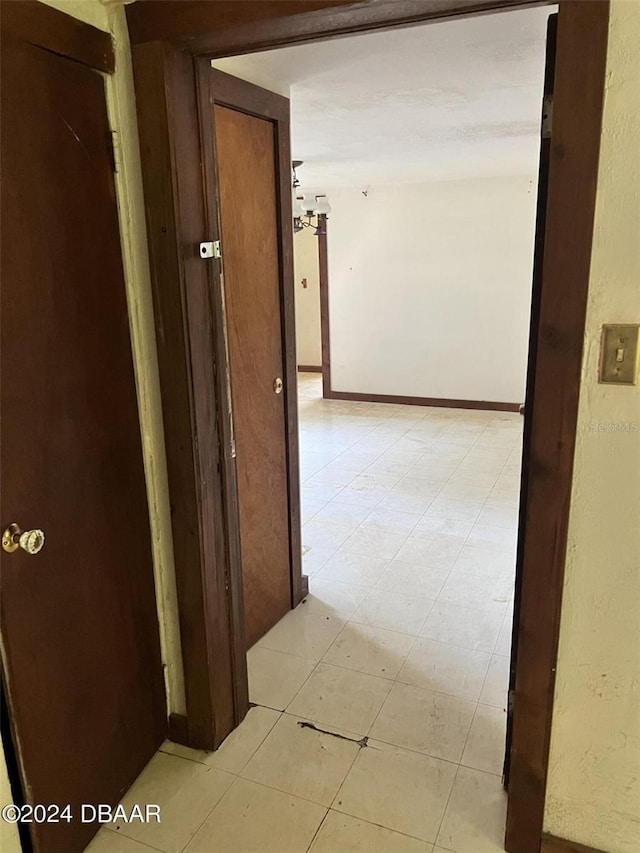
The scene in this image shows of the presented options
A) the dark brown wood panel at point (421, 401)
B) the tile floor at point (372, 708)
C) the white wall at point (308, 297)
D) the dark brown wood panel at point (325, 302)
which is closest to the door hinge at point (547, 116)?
the tile floor at point (372, 708)

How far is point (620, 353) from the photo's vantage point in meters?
1.21

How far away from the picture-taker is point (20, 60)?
4.02 feet

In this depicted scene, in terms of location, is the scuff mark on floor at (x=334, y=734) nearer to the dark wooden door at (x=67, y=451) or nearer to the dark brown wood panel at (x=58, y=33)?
the dark wooden door at (x=67, y=451)

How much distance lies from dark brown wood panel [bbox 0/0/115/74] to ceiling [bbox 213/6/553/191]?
568mm

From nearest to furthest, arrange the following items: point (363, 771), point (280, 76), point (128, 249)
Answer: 1. point (128, 249)
2. point (363, 771)
3. point (280, 76)

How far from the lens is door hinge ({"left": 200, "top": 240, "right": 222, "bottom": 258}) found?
162 centimetres

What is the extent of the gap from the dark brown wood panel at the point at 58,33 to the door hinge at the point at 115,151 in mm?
130

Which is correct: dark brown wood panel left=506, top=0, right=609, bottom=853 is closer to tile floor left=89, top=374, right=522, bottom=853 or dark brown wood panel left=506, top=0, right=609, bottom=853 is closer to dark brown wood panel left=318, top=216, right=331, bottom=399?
tile floor left=89, top=374, right=522, bottom=853

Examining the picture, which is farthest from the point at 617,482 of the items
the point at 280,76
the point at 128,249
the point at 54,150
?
the point at 280,76

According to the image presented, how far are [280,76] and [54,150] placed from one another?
3.48ft

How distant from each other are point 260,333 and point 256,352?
2.8 inches

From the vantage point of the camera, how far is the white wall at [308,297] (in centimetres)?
748

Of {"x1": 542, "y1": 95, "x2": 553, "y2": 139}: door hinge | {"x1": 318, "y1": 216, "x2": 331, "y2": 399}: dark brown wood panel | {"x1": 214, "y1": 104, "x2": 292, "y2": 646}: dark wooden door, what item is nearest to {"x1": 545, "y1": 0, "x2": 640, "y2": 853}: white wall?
{"x1": 542, "y1": 95, "x2": 553, "y2": 139}: door hinge

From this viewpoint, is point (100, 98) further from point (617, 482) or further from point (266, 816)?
point (266, 816)
